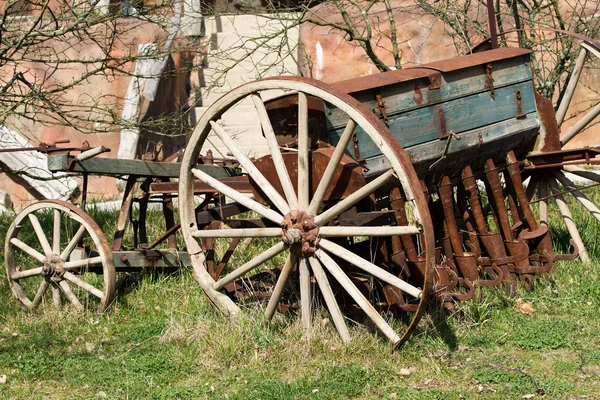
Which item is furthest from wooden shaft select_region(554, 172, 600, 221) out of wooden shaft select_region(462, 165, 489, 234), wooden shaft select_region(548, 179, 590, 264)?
wooden shaft select_region(462, 165, 489, 234)

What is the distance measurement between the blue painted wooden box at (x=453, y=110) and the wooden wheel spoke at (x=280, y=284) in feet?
2.40

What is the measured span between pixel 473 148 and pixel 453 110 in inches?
12.6

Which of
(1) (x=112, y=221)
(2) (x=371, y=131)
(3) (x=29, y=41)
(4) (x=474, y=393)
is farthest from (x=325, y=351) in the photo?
(1) (x=112, y=221)

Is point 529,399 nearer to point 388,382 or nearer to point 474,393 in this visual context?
point 474,393

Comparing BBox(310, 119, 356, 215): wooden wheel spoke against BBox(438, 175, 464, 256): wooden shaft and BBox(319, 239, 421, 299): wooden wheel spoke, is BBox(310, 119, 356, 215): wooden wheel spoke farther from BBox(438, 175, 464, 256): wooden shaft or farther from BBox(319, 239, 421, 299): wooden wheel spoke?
BBox(438, 175, 464, 256): wooden shaft

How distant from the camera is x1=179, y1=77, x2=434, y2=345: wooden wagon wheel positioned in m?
4.32

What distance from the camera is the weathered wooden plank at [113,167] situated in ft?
19.7

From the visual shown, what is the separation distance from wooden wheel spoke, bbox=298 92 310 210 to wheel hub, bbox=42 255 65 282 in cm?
227

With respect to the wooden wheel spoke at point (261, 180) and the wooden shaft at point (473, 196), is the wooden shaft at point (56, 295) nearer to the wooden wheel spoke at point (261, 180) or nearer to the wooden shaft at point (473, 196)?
the wooden wheel spoke at point (261, 180)

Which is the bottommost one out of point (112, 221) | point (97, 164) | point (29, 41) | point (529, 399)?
point (529, 399)

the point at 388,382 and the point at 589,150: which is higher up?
the point at 589,150

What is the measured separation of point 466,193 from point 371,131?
175cm

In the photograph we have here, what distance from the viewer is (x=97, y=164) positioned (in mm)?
6125

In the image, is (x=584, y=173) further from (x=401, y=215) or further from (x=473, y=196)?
(x=401, y=215)
